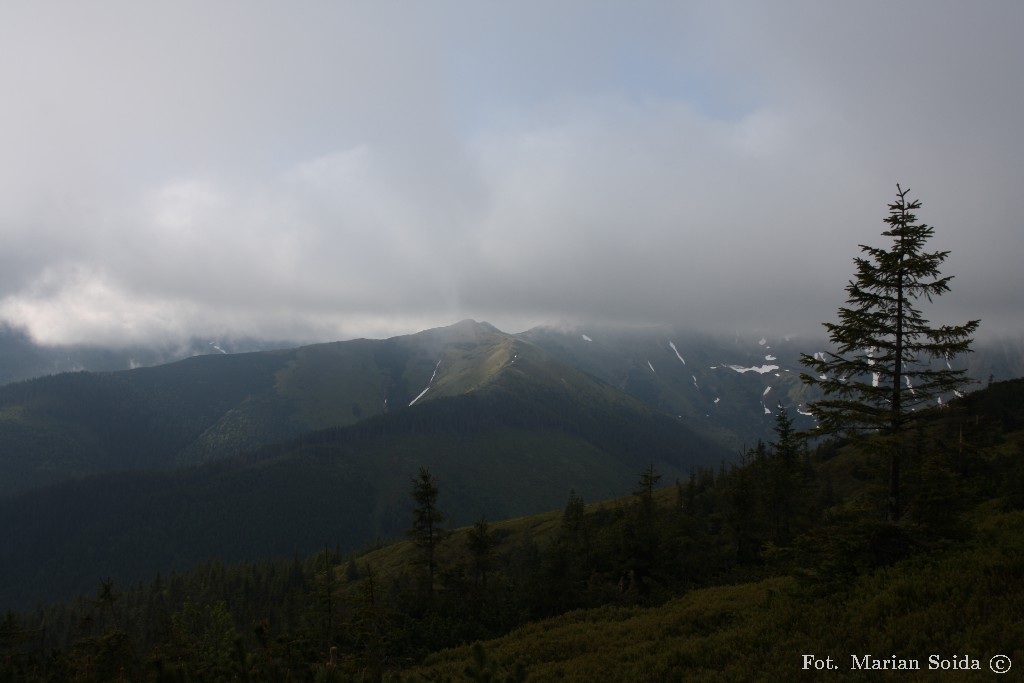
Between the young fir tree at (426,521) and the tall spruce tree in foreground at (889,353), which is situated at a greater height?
the tall spruce tree in foreground at (889,353)

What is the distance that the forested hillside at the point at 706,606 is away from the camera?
16.0 metres

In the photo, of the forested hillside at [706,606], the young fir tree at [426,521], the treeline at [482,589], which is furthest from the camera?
the young fir tree at [426,521]

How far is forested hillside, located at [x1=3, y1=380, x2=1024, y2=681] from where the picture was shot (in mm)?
15961

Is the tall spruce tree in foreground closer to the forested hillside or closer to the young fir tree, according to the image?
the forested hillside

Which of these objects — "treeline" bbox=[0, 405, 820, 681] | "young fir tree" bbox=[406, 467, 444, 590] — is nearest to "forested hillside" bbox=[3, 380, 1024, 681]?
"treeline" bbox=[0, 405, 820, 681]

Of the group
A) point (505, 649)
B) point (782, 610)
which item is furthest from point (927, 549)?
point (505, 649)

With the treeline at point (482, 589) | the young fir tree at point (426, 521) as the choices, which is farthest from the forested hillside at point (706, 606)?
the young fir tree at point (426, 521)

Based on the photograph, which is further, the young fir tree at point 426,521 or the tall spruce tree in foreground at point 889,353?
the young fir tree at point 426,521

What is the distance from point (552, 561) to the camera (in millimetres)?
37469

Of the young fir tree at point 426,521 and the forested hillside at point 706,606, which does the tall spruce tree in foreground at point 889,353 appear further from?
the young fir tree at point 426,521

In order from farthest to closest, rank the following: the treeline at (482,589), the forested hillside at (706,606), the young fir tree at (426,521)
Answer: the young fir tree at (426,521)
the treeline at (482,589)
the forested hillside at (706,606)

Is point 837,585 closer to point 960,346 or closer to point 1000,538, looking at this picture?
point 1000,538

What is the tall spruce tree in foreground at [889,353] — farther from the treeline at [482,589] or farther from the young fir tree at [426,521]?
the young fir tree at [426,521]

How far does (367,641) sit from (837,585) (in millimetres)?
25338
